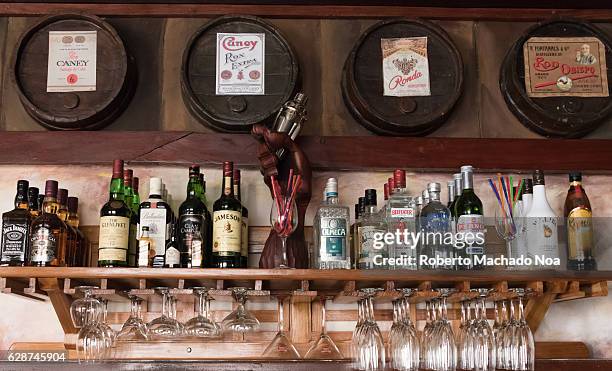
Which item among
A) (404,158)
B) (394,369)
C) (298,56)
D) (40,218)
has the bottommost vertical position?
(394,369)

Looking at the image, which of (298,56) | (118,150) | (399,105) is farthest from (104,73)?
(399,105)

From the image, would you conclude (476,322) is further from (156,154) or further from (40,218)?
(40,218)

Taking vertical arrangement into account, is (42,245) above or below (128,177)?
below

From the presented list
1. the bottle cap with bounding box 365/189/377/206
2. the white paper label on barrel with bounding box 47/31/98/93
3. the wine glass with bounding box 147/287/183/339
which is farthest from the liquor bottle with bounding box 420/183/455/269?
the white paper label on barrel with bounding box 47/31/98/93

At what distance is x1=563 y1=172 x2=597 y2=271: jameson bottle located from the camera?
7.91ft

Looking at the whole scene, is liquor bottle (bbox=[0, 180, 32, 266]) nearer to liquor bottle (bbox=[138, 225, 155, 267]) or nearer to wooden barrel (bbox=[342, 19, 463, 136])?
liquor bottle (bbox=[138, 225, 155, 267])

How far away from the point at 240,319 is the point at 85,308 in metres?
0.46

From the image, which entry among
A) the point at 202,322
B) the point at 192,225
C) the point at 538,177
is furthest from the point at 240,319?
the point at 538,177

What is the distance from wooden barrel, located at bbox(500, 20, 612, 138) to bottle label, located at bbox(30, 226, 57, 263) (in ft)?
5.25

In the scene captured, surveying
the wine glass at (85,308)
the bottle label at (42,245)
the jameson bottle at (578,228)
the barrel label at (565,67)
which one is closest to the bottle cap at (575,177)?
the jameson bottle at (578,228)

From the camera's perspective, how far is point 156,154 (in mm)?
2684

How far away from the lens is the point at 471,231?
2.38 metres

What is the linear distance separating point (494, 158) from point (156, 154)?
3.80 ft

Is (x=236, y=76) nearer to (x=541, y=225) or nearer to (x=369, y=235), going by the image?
(x=369, y=235)
